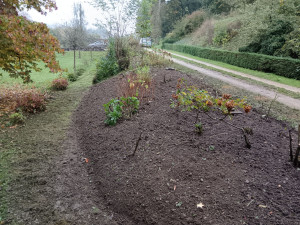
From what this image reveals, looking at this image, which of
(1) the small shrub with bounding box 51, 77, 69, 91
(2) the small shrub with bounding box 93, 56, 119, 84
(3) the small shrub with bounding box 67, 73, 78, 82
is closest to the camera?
(1) the small shrub with bounding box 51, 77, 69, 91

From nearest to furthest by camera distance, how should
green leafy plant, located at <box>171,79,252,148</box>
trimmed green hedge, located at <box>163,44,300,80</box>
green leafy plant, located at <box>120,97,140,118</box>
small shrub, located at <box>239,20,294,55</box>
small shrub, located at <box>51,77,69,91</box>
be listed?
1. green leafy plant, located at <box>171,79,252,148</box>
2. green leafy plant, located at <box>120,97,140,118</box>
3. small shrub, located at <box>51,77,69,91</box>
4. trimmed green hedge, located at <box>163,44,300,80</box>
5. small shrub, located at <box>239,20,294,55</box>

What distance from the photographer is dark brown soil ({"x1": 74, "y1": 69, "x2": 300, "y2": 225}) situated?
225 centimetres

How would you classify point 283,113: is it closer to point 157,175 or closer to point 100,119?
point 157,175

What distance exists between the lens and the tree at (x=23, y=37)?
456 centimetres

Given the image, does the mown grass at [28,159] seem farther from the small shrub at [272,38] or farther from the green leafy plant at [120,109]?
the small shrub at [272,38]

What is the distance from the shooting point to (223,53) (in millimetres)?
14914

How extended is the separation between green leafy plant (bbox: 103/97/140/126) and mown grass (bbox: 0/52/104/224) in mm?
1161

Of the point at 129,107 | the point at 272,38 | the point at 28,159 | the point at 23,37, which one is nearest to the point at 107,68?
the point at 23,37

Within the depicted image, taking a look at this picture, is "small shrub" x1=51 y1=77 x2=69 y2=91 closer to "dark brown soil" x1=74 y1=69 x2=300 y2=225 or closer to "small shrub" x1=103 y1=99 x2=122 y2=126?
"small shrub" x1=103 y1=99 x2=122 y2=126

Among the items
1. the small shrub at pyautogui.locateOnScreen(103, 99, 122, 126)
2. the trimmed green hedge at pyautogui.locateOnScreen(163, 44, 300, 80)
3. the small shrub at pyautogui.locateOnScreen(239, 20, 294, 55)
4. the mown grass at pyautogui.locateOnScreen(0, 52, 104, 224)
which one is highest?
the small shrub at pyautogui.locateOnScreen(239, 20, 294, 55)

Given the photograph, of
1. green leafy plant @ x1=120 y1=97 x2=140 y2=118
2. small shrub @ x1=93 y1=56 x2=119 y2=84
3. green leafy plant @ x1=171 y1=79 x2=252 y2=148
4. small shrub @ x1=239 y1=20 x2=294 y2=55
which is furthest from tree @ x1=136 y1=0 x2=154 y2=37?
green leafy plant @ x1=171 y1=79 x2=252 y2=148

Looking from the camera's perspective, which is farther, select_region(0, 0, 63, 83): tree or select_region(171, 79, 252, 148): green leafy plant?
select_region(0, 0, 63, 83): tree

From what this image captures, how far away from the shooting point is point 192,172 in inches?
109

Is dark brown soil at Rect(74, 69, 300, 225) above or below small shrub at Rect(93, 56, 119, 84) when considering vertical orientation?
below
